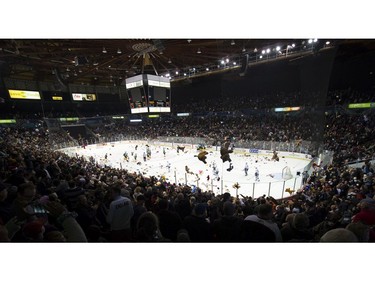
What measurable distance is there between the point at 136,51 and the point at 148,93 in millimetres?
2898

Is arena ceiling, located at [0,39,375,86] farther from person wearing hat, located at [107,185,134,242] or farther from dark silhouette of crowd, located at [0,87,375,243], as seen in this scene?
person wearing hat, located at [107,185,134,242]

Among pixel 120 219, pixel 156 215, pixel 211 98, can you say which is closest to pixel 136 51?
pixel 120 219

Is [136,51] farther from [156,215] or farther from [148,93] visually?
[156,215]

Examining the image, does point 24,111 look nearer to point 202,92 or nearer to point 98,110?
point 98,110

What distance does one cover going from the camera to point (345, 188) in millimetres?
7035

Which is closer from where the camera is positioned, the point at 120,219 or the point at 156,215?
the point at 156,215

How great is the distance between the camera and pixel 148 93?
15.2 meters

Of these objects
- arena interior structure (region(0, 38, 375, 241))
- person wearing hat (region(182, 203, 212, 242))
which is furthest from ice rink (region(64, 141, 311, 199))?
person wearing hat (region(182, 203, 212, 242))

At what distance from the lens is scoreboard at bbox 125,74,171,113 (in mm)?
15000

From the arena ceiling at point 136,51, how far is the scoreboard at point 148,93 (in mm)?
748

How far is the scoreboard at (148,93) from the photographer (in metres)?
15.0

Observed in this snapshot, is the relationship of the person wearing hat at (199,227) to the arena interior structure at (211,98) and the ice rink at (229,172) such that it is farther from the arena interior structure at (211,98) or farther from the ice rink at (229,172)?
the ice rink at (229,172)

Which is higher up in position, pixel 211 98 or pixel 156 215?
pixel 211 98

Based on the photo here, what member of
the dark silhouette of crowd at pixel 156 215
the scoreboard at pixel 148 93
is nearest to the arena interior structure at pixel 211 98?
the scoreboard at pixel 148 93
